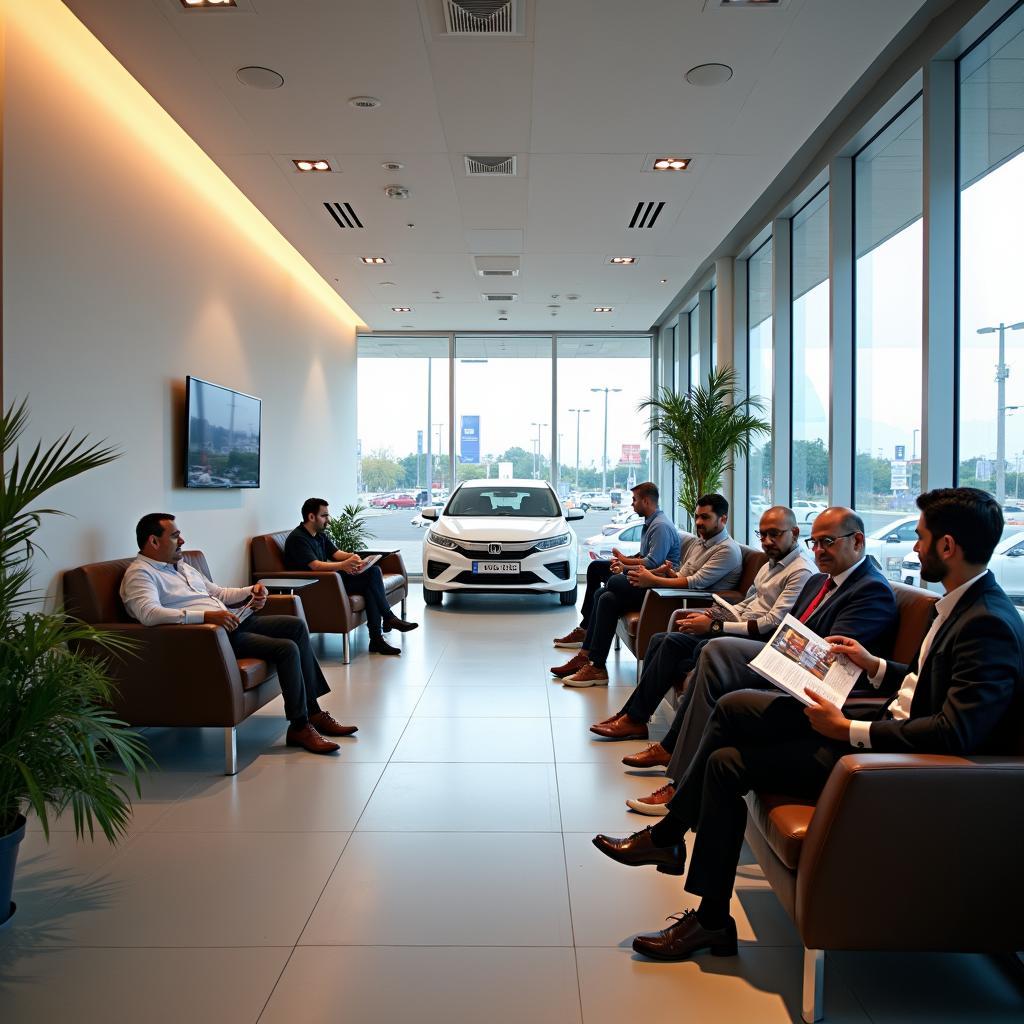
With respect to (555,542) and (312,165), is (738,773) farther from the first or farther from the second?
(555,542)

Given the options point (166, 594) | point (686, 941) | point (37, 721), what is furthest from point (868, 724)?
point (166, 594)

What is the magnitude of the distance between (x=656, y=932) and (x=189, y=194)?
5189 millimetres

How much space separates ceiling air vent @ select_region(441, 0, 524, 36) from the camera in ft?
11.8

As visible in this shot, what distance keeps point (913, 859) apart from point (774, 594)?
2136 millimetres

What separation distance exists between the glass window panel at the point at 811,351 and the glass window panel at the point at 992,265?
1682 mm

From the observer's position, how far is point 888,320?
4918 millimetres

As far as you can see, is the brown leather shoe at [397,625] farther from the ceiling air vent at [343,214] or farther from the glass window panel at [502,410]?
the glass window panel at [502,410]

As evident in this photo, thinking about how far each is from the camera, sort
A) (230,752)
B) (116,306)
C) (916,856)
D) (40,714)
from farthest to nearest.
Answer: (116,306), (230,752), (40,714), (916,856)

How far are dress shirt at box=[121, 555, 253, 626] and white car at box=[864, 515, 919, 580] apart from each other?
3.49 metres

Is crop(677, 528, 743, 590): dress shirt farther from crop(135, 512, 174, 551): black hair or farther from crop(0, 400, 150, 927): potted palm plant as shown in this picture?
crop(0, 400, 150, 927): potted palm plant

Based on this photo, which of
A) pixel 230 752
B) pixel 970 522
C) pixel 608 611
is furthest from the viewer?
pixel 608 611

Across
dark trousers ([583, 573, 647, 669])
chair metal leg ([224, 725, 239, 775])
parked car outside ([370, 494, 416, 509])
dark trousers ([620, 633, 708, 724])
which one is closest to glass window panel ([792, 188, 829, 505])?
dark trousers ([583, 573, 647, 669])

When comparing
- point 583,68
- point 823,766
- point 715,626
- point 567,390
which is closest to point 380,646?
point 715,626

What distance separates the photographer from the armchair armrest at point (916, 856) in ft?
6.05
